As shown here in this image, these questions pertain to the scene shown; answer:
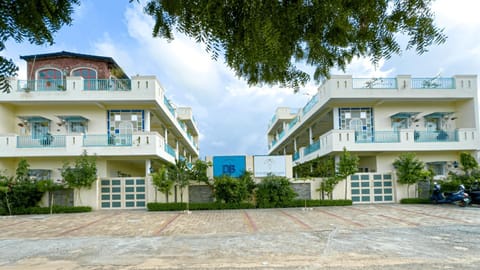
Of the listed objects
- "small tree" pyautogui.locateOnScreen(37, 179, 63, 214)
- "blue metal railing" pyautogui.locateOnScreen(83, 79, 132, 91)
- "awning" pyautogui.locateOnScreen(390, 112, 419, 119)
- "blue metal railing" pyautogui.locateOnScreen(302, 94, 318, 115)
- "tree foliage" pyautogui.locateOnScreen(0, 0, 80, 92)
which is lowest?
"small tree" pyautogui.locateOnScreen(37, 179, 63, 214)

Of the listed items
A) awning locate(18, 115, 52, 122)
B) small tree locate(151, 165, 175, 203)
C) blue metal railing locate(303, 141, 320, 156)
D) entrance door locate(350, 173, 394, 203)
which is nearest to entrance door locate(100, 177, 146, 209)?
small tree locate(151, 165, 175, 203)

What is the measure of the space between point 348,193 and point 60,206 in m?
14.2

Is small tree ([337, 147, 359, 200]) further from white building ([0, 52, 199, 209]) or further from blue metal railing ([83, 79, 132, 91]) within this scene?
blue metal railing ([83, 79, 132, 91])

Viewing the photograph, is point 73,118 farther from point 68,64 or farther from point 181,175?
point 181,175

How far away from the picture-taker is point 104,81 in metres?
17.5

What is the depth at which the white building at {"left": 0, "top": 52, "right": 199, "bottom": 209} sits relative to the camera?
16.4 metres

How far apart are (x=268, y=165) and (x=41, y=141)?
1181cm

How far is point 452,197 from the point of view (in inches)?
591

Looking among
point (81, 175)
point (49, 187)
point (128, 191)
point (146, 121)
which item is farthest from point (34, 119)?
point (128, 191)

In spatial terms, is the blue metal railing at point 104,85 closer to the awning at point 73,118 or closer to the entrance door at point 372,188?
the awning at point 73,118

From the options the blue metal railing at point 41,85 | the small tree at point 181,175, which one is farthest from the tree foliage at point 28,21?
the blue metal railing at point 41,85

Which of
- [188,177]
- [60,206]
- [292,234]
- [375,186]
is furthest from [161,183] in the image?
[375,186]

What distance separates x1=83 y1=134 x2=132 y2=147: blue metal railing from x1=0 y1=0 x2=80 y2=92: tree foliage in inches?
614

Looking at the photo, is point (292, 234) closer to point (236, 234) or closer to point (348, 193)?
point (236, 234)
